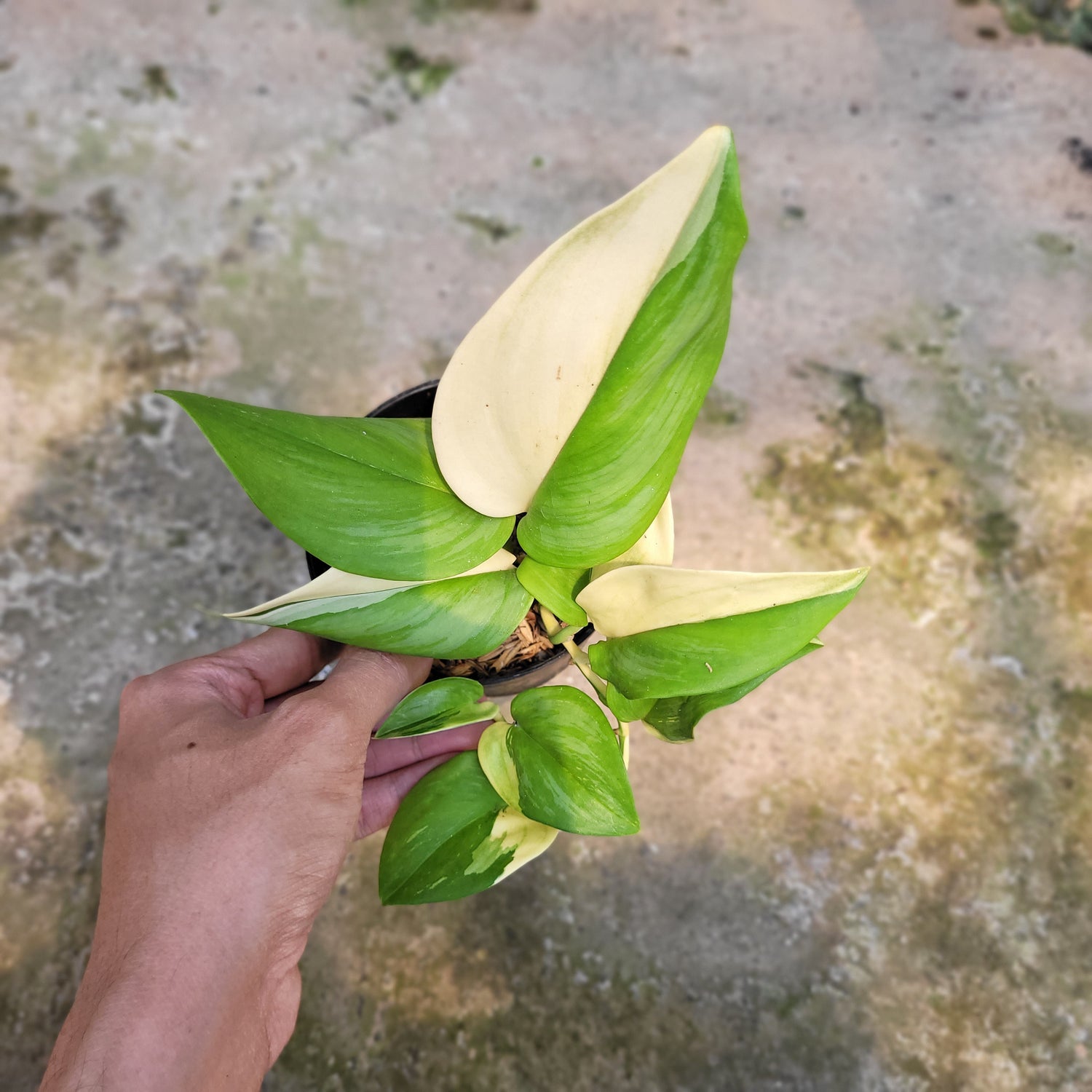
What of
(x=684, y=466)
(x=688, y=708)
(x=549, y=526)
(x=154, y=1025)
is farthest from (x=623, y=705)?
(x=684, y=466)

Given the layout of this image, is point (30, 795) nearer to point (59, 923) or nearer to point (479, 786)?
point (59, 923)

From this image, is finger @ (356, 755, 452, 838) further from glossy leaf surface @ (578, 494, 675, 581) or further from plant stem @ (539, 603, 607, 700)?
glossy leaf surface @ (578, 494, 675, 581)

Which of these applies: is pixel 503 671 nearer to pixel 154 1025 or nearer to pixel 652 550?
pixel 652 550

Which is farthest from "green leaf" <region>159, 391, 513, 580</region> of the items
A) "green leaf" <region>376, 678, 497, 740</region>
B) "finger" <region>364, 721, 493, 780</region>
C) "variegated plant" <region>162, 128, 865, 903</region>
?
"finger" <region>364, 721, 493, 780</region>

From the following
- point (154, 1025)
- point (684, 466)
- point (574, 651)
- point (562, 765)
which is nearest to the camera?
point (154, 1025)

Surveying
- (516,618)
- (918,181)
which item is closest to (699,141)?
(516,618)

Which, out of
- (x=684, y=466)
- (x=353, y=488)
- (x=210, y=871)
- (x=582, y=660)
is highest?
(x=353, y=488)

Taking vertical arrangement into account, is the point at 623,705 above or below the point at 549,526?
below

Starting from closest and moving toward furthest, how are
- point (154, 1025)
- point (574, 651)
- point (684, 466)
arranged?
point (154, 1025) < point (574, 651) < point (684, 466)

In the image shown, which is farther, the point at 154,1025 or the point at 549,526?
the point at 549,526
